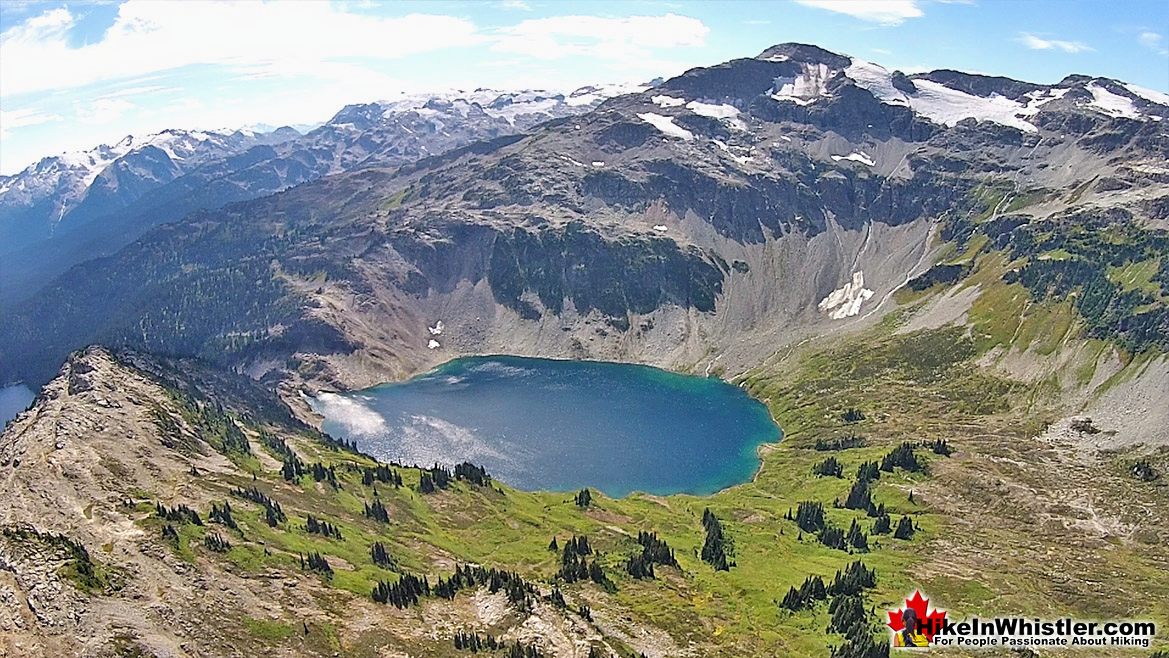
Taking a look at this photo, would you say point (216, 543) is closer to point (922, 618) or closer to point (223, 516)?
point (223, 516)

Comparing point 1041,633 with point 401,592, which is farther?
point 1041,633

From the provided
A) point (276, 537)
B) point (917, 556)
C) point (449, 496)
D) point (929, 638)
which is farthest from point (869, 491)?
point (276, 537)

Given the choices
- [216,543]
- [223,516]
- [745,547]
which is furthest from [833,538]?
[216,543]

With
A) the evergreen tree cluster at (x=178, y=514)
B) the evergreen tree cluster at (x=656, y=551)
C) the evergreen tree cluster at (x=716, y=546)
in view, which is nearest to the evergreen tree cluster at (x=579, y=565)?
the evergreen tree cluster at (x=656, y=551)

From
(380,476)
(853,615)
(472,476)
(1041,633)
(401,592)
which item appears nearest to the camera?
(401,592)

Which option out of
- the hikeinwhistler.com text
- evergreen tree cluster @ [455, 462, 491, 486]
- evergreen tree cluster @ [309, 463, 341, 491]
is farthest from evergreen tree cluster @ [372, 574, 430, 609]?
the hikeinwhistler.com text

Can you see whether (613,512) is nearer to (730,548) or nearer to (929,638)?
(730,548)
